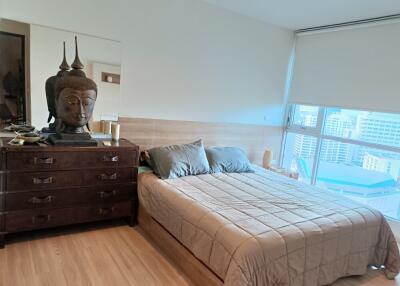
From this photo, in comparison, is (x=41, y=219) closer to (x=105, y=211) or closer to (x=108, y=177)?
(x=105, y=211)

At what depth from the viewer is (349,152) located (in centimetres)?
374

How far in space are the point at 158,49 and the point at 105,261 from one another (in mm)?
2189

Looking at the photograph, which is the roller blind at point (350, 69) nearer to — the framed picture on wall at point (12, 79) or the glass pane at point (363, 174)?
the glass pane at point (363, 174)

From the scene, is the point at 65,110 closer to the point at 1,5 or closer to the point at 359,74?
the point at 1,5

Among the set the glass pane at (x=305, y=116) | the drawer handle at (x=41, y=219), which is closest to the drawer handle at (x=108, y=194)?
the drawer handle at (x=41, y=219)

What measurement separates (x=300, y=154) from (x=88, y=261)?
327cm

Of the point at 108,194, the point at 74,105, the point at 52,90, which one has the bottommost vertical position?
the point at 108,194

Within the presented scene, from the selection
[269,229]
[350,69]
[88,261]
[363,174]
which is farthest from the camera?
[363,174]

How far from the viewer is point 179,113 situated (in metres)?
3.45

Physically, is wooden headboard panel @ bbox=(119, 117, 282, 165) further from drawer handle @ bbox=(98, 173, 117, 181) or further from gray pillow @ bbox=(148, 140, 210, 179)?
drawer handle @ bbox=(98, 173, 117, 181)

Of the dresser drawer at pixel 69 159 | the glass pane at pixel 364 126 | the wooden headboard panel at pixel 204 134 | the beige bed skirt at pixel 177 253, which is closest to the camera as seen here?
the beige bed skirt at pixel 177 253

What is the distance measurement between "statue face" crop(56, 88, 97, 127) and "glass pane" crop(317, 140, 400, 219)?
10.2 ft

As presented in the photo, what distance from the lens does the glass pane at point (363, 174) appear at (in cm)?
335

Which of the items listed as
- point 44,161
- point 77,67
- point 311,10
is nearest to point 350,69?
point 311,10
